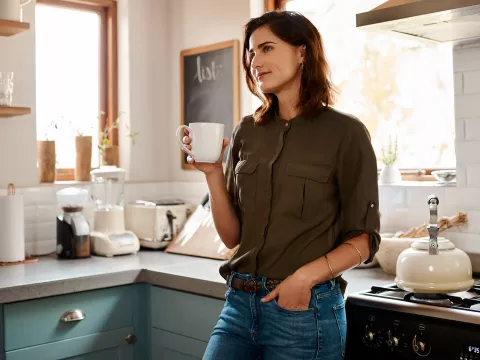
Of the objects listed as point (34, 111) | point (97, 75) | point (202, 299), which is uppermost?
point (97, 75)

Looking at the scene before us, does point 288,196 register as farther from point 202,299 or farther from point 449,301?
point 202,299

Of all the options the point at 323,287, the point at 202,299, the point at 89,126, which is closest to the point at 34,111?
the point at 89,126

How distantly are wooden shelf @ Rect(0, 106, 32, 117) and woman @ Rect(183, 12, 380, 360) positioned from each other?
1479mm

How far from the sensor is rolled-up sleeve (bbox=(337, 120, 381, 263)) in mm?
1715

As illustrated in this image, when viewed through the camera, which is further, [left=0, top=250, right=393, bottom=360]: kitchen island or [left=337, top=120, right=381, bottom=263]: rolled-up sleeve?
[left=0, top=250, right=393, bottom=360]: kitchen island

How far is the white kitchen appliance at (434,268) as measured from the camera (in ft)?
6.23

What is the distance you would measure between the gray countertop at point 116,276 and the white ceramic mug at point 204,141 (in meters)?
0.70

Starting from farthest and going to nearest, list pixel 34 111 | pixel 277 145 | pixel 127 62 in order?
pixel 127 62 → pixel 34 111 → pixel 277 145

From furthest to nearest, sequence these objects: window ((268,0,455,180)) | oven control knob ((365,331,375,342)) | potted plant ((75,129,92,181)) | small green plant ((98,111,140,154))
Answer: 1. small green plant ((98,111,140,154))
2. potted plant ((75,129,92,181))
3. window ((268,0,455,180))
4. oven control knob ((365,331,375,342))

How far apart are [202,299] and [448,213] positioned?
3.17 feet

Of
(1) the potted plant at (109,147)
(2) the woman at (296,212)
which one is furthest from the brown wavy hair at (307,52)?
(1) the potted plant at (109,147)

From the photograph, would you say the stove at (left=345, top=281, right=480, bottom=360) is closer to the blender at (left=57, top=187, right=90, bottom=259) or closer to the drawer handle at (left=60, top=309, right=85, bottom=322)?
the drawer handle at (left=60, top=309, right=85, bottom=322)

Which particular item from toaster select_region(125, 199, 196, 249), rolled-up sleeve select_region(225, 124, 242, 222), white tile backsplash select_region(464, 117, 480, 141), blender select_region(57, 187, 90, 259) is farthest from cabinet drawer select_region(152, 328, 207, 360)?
white tile backsplash select_region(464, 117, 480, 141)

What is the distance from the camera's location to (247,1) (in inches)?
131
